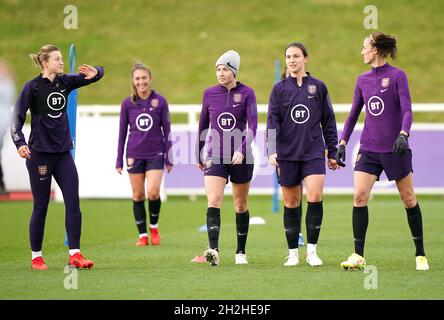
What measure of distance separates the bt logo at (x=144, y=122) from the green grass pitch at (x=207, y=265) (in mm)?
1503

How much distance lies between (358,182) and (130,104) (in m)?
4.28

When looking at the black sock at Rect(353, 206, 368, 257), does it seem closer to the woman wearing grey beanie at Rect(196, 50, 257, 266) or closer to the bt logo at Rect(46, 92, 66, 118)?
the woman wearing grey beanie at Rect(196, 50, 257, 266)

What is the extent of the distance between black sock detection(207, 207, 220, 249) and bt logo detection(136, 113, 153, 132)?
2884 millimetres

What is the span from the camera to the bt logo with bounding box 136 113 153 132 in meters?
12.9

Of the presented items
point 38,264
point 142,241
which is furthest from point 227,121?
point 142,241

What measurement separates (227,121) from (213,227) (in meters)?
1.09

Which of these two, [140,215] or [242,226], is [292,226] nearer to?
[242,226]

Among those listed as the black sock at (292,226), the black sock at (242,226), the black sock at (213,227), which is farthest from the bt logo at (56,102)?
the black sock at (292,226)

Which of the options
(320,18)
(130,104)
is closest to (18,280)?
(130,104)

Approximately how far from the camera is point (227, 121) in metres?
10.3

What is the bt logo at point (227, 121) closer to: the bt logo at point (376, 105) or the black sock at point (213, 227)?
the black sock at point (213, 227)

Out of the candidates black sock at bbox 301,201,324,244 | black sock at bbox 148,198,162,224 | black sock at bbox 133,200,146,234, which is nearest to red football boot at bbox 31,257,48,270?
black sock at bbox 301,201,324,244

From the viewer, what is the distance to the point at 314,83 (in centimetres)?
1000
